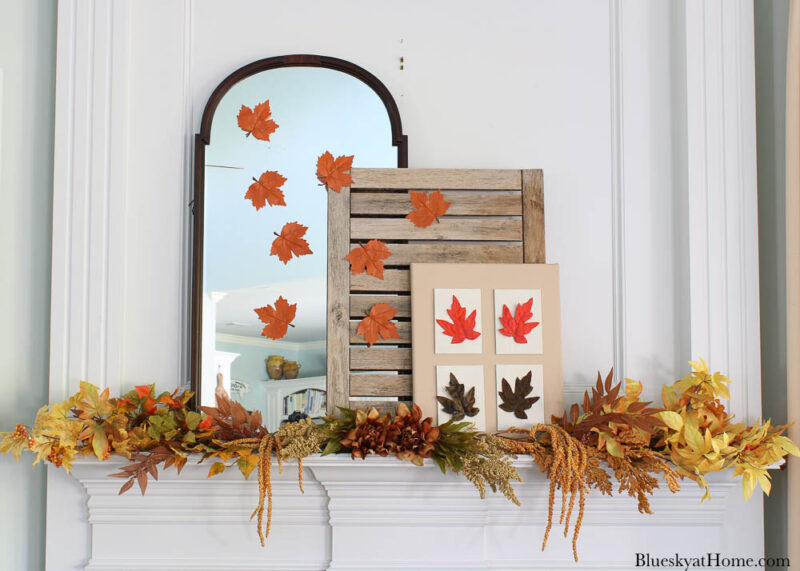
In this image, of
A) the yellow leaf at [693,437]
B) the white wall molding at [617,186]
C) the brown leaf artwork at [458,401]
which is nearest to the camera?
the yellow leaf at [693,437]

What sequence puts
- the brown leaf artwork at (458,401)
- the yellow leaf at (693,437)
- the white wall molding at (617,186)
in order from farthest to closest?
the white wall molding at (617,186) → the brown leaf artwork at (458,401) → the yellow leaf at (693,437)

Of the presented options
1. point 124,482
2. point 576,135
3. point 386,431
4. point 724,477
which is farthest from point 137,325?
point 724,477

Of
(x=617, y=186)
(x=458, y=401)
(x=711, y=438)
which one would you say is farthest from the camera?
(x=617, y=186)

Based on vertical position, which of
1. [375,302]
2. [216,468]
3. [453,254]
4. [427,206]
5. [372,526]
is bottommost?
[372,526]

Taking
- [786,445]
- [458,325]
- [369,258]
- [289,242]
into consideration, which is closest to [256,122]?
[289,242]

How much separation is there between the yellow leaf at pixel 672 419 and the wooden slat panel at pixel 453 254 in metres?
0.42

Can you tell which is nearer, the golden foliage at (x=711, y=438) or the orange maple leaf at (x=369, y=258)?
the golden foliage at (x=711, y=438)

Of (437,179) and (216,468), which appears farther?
(437,179)

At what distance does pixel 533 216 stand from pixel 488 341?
0.29 meters

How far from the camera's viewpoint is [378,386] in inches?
52.8

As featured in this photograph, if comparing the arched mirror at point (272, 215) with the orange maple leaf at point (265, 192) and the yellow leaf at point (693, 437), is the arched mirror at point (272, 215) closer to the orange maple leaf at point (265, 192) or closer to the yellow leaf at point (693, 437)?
the orange maple leaf at point (265, 192)

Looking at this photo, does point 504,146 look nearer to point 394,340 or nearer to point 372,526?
point 394,340

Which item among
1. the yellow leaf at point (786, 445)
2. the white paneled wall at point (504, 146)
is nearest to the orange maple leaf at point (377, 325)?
the white paneled wall at point (504, 146)

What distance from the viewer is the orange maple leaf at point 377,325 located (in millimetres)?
1342
